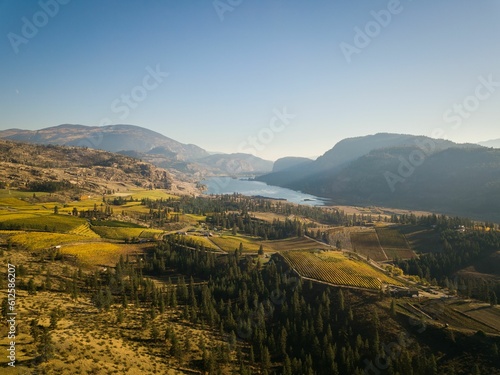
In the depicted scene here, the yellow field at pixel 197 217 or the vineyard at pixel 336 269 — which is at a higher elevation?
the yellow field at pixel 197 217

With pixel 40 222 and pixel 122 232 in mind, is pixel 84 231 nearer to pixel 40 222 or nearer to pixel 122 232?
pixel 122 232

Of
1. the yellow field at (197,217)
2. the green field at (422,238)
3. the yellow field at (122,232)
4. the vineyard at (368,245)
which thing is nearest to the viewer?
the yellow field at (122,232)

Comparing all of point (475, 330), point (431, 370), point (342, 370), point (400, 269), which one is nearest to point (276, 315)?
point (342, 370)

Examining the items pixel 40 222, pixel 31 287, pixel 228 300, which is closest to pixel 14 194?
pixel 40 222

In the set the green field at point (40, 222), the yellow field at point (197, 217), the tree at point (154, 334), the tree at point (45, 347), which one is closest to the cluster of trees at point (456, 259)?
the tree at point (154, 334)

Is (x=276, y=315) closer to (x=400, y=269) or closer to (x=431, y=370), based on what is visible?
(x=431, y=370)

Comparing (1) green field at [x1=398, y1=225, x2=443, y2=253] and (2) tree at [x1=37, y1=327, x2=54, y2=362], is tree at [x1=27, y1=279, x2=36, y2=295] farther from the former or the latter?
(1) green field at [x1=398, y1=225, x2=443, y2=253]

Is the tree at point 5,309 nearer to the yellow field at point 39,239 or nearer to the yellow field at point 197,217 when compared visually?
the yellow field at point 39,239
